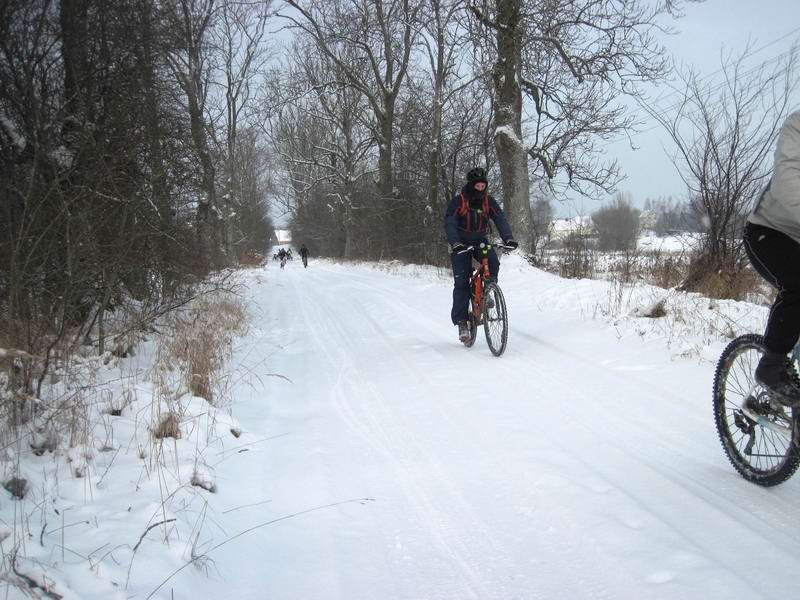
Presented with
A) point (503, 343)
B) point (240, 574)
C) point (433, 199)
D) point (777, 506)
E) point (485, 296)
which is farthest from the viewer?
point (433, 199)

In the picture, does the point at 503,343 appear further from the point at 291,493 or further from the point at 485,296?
the point at 291,493

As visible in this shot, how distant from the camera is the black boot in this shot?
8.52ft

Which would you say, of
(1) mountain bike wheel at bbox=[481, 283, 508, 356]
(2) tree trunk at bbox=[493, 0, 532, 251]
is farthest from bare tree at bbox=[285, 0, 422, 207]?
(1) mountain bike wheel at bbox=[481, 283, 508, 356]

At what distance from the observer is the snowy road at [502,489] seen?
2.10 metres

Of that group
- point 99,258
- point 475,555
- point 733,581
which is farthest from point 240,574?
point 99,258

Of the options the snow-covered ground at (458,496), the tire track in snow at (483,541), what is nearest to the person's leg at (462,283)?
the snow-covered ground at (458,496)

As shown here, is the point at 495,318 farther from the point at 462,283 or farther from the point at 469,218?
the point at 469,218

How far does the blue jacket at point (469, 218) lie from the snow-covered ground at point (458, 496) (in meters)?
1.83

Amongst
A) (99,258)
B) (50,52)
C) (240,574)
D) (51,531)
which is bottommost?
(240,574)

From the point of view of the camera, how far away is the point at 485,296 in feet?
21.2

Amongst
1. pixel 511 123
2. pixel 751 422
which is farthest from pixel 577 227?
pixel 751 422

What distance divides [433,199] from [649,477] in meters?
15.9

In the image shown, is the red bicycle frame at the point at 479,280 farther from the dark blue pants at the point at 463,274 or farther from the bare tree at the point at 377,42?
the bare tree at the point at 377,42

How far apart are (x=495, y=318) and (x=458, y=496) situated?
3611 mm
